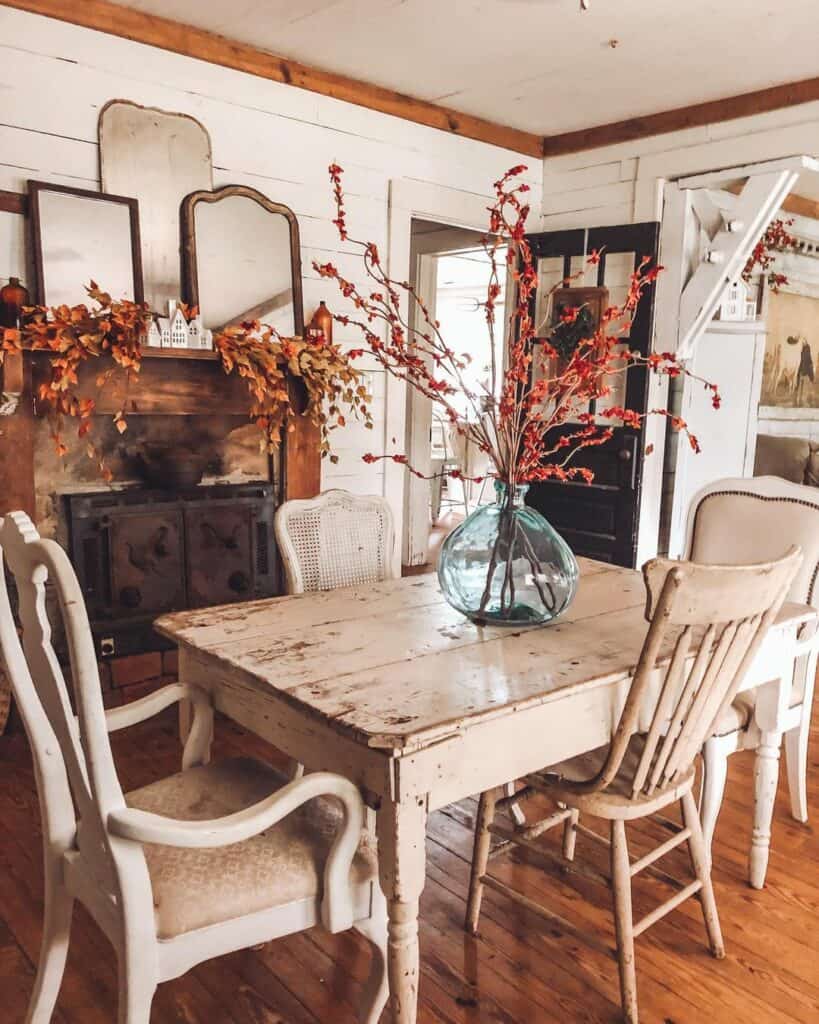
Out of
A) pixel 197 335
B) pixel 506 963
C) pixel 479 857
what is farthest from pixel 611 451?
pixel 506 963

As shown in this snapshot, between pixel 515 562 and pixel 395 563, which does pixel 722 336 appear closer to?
pixel 395 563

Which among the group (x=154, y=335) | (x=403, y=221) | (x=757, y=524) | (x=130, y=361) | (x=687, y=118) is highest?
(x=687, y=118)

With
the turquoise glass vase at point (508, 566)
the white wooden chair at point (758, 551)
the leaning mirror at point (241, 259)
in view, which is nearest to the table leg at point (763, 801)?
the white wooden chair at point (758, 551)

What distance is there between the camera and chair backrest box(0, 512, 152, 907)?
1154 millimetres

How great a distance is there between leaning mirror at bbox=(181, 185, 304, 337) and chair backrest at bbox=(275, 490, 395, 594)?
4.77 feet

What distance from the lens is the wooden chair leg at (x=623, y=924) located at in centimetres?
169

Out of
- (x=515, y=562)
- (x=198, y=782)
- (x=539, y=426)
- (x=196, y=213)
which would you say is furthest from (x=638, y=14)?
(x=198, y=782)

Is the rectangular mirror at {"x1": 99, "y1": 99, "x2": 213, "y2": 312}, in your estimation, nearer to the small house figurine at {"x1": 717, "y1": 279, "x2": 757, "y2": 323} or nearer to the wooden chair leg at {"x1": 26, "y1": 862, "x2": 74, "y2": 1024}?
the wooden chair leg at {"x1": 26, "y1": 862, "x2": 74, "y2": 1024}

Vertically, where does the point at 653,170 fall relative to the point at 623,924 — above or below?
above

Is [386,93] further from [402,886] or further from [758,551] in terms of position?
[402,886]

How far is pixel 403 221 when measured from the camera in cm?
416

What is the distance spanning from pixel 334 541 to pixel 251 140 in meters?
2.08

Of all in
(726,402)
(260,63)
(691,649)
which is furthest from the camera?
(726,402)

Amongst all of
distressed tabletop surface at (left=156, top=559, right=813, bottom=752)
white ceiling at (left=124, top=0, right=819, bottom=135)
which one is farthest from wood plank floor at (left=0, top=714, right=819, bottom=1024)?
white ceiling at (left=124, top=0, right=819, bottom=135)
